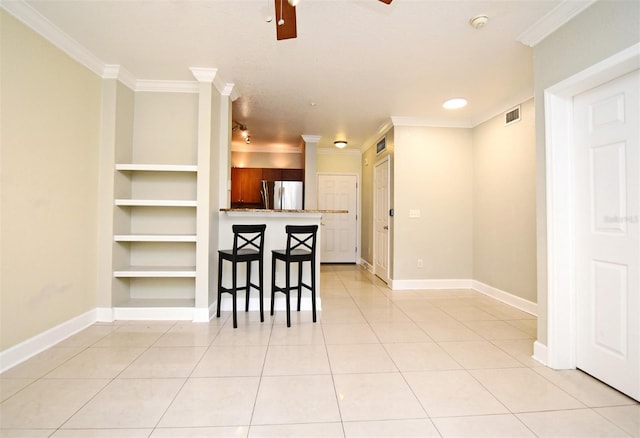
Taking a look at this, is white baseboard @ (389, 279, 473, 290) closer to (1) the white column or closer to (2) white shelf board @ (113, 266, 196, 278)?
(1) the white column

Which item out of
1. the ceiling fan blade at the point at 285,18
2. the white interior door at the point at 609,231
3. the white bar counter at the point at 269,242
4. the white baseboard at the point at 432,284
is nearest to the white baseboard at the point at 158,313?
the white bar counter at the point at 269,242

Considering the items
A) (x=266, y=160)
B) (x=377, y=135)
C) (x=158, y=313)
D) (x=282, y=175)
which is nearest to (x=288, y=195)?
(x=282, y=175)

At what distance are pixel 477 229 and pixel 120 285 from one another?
4.64 metres

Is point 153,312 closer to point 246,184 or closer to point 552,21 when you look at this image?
point 246,184

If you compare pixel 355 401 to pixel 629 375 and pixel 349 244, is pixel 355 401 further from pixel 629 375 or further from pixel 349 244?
pixel 349 244

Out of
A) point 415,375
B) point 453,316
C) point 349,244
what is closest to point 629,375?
point 415,375

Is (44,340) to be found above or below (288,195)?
below

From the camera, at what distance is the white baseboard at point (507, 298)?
129 inches

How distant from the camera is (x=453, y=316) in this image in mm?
3203

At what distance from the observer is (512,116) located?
3.60 m

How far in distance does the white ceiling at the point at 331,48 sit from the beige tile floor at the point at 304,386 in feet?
8.29

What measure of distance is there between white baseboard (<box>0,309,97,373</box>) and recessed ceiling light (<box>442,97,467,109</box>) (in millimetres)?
4615

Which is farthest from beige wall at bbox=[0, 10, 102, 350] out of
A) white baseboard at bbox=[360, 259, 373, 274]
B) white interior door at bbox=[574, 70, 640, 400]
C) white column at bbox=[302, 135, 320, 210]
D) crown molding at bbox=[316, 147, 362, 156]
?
white baseboard at bbox=[360, 259, 373, 274]

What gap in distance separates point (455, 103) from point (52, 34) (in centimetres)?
407
